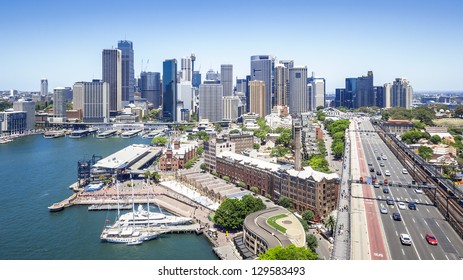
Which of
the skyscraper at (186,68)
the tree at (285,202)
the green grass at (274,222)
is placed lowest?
the tree at (285,202)

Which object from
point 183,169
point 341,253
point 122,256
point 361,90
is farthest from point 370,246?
point 361,90

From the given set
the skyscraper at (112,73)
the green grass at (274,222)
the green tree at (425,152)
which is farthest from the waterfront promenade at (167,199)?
the skyscraper at (112,73)

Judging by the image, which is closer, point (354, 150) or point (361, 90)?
point (354, 150)

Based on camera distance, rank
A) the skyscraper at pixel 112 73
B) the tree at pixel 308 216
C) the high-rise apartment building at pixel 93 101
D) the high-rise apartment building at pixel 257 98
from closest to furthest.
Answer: the tree at pixel 308 216 < the high-rise apartment building at pixel 93 101 < the high-rise apartment building at pixel 257 98 < the skyscraper at pixel 112 73

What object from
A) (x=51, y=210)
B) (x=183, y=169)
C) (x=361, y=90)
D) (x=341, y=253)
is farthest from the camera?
(x=361, y=90)

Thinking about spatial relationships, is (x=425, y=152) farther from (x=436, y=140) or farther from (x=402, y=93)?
(x=402, y=93)

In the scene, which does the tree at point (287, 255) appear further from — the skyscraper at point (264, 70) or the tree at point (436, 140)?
the skyscraper at point (264, 70)

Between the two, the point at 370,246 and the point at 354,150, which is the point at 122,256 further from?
the point at 354,150
